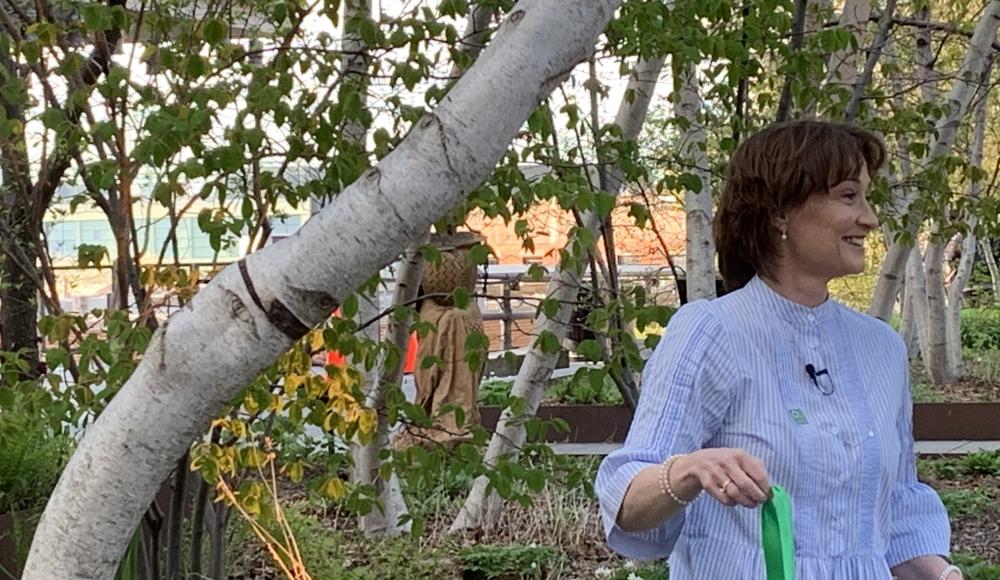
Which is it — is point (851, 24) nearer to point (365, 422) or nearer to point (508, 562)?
point (508, 562)

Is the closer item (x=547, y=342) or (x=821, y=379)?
(x=821, y=379)

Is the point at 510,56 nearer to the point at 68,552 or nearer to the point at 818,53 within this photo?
the point at 68,552

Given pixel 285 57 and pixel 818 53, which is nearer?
pixel 285 57

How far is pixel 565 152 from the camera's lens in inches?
191

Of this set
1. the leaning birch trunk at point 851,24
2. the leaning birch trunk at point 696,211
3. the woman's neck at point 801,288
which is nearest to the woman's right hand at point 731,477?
the woman's neck at point 801,288

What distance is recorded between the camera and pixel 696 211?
18.7ft

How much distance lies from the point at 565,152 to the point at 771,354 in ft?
8.89

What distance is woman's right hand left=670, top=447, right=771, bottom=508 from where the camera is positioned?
1.81 metres

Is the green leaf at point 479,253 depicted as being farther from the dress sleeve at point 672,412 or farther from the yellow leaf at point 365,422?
the dress sleeve at point 672,412

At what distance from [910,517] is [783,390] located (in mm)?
457

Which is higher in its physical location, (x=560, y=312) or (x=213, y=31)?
(x=213, y=31)

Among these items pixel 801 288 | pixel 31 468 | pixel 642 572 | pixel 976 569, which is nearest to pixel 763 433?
pixel 801 288

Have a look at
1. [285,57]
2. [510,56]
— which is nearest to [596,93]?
[285,57]

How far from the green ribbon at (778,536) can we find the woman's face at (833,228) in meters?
0.43
